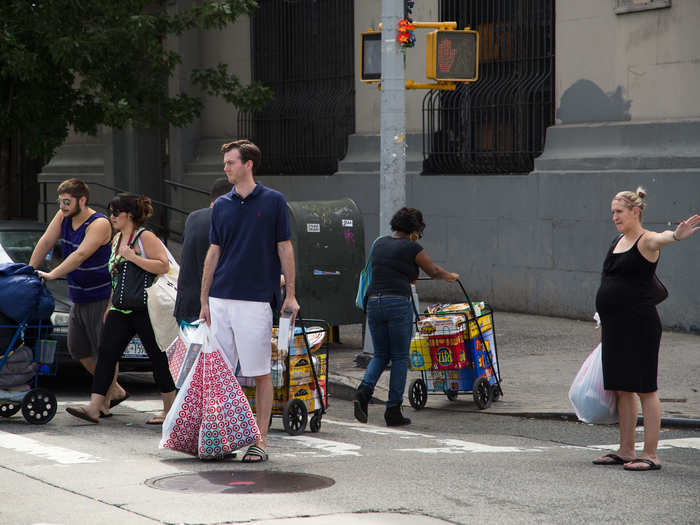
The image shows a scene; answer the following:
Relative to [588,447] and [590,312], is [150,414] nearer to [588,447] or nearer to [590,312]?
[588,447]

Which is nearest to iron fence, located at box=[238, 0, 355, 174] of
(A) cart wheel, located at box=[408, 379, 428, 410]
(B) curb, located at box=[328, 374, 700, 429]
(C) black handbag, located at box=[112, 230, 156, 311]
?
(B) curb, located at box=[328, 374, 700, 429]

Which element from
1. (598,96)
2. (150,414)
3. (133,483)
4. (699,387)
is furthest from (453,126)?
(133,483)

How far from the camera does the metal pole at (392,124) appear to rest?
11781 mm

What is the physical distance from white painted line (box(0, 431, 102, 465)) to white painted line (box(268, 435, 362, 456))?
4.64 feet

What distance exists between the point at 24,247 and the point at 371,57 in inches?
154

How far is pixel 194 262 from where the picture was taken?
27.1 feet

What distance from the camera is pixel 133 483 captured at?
6527mm

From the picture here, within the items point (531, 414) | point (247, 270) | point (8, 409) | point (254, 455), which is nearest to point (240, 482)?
point (254, 455)

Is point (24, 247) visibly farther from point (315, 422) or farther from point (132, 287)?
point (315, 422)

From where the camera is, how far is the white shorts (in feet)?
24.2

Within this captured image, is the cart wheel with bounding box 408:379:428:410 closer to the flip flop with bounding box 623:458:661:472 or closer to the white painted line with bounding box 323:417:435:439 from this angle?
the white painted line with bounding box 323:417:435:439

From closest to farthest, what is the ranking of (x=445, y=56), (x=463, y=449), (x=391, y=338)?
(x=463, y=449) < (x=391, y=338) < (x=445, y=56)

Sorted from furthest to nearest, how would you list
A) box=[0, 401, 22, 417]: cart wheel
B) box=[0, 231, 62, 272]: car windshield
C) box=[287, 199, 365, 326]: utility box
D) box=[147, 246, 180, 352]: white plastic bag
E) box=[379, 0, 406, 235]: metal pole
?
box=[287, 199, 365, 326]: utility box < box=[379, 0, 406, 235]: metal pole < box=[0, 231, 62, 272]: car windshield < box=[0, 401, 22, 417]: cart wheel < box=[147, 246, 180, 352]: white plastic bag

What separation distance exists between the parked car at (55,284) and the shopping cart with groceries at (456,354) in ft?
7.55
